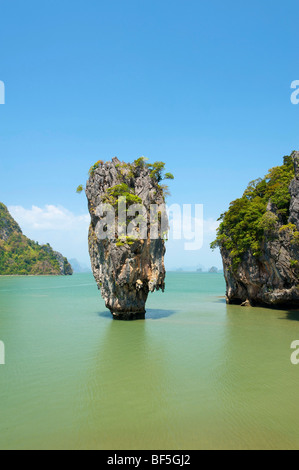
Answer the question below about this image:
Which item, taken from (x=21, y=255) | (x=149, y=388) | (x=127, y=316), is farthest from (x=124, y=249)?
(x=21, y=255)

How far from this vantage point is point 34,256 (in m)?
118

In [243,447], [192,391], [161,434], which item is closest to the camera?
[243,447]

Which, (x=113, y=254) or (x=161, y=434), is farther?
(x=113, y=254)

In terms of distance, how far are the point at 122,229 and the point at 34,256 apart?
4252 inches

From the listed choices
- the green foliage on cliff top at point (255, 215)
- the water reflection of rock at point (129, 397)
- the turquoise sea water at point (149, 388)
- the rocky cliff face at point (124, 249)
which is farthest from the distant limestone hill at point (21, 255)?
the water reflection of rock at point (129, 397)

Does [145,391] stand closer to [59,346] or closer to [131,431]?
[131,431]

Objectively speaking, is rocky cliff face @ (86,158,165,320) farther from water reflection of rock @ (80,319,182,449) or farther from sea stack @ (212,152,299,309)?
sea stack @ (212,152,299,309)

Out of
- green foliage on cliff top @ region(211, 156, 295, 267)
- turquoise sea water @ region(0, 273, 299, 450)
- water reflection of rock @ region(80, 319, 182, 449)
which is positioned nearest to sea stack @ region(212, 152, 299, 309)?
green foliage on cliff top @ region(211, 156, 295, 267)

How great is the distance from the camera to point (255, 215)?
78.9 feet

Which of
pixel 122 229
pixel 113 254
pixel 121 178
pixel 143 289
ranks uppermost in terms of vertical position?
pixel 121 178

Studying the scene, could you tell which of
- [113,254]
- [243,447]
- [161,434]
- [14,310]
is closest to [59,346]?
[113,254]

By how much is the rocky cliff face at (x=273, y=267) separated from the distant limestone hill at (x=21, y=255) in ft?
Result: 325

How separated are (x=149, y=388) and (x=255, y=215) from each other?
711 inches

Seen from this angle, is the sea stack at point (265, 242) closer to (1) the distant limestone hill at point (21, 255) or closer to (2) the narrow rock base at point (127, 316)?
(2) the narrow rock base at point (127, 316)
